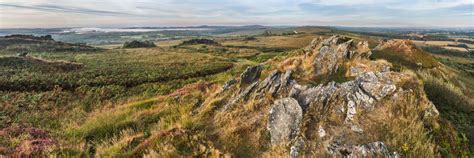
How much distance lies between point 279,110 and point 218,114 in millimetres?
2578

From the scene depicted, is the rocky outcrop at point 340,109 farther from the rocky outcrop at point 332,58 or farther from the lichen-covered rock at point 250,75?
the lichen-covered rock at point 250,75

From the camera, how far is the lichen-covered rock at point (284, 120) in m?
8.35

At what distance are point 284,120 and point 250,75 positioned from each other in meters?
6.37

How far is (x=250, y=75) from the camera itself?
15000 mm

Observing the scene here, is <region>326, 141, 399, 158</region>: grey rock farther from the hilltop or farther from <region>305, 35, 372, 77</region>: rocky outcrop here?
<region>305, 35, 372, 77</region>: rocky outcrop

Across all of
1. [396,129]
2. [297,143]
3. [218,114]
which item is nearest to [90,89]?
[218,114]

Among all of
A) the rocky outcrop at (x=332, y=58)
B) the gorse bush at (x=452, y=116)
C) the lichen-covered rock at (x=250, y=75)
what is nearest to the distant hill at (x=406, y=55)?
the rocky outcrop at (x=332, y=58)

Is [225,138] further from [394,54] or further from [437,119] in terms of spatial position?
[394,54]

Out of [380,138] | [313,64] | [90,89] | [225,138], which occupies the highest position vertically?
[313,64]

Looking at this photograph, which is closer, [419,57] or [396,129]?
[396,129]

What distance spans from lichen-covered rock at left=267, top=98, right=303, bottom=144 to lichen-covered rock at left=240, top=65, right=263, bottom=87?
15.7ft

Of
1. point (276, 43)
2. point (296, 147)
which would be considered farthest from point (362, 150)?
point (276, 43)

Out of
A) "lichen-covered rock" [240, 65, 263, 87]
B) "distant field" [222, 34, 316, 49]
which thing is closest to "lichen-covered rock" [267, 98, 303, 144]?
"lichen-covered rock" [240, 65, 263, 87]

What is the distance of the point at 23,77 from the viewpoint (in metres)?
30.7
